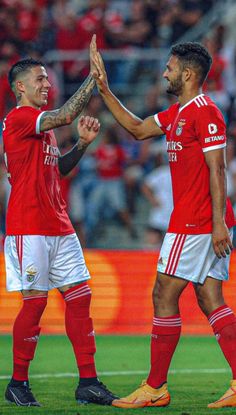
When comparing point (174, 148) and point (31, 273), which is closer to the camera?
point (174, 148)

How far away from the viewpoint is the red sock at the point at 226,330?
23.7 ft

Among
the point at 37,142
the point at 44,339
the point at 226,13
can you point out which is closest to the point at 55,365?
the point at 44,339

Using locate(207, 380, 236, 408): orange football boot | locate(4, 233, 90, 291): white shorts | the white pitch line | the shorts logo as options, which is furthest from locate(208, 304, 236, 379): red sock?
the white pitch line

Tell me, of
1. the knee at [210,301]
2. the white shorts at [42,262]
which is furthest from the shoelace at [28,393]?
the knee at [210,301]

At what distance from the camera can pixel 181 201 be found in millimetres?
7254

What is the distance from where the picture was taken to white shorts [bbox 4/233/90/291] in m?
7.43

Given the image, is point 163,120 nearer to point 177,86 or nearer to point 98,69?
point 177,86

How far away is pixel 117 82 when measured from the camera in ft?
55.4

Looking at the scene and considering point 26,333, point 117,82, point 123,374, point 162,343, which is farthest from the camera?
point 117,82

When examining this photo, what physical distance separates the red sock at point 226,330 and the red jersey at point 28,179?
1.29 meters

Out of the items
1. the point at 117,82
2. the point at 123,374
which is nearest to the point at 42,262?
the point at 123,374

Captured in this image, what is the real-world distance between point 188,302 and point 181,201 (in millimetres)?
5451

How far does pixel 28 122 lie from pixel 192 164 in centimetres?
120

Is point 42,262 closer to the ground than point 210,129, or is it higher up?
closer to the ground
